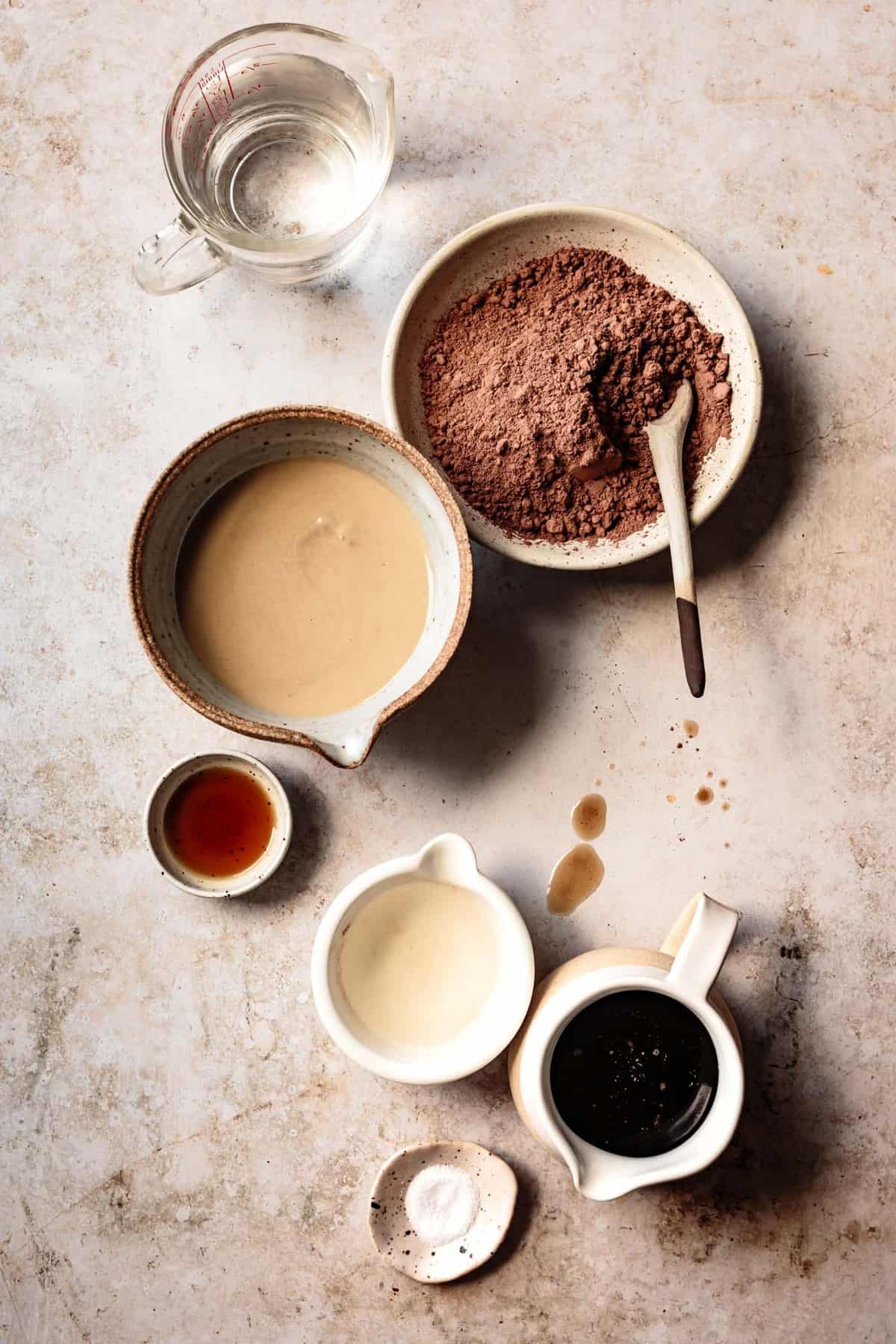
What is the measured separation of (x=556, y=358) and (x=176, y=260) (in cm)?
59

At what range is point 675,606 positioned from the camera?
161 centimetres

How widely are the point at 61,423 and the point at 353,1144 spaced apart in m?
1.25

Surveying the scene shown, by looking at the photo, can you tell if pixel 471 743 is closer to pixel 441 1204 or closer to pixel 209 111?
pixel 441 1204

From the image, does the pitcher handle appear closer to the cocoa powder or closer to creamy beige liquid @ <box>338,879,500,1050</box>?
creamy beige liquid @ <box>338,879,500,1050</box>

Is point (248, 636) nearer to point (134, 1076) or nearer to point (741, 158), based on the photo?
point (134, 1076)

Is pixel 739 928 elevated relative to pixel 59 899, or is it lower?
lower

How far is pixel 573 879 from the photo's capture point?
5.31 feet

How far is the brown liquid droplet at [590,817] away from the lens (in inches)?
63.8

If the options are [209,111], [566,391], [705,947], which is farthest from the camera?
[209,111]

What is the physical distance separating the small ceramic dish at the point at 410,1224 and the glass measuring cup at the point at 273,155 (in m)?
1.39

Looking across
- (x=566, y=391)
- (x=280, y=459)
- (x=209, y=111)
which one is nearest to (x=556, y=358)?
(x=566, y=391)

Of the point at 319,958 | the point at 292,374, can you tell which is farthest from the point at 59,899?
the point at 292,374

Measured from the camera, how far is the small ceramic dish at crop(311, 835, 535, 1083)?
4.68 ft

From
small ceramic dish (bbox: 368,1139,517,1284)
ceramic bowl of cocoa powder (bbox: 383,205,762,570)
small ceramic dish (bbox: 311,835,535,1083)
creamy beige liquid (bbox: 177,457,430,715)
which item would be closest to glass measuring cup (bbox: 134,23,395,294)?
ceramic bowl of cocoa powder (bbox: 383,205,762,570)
